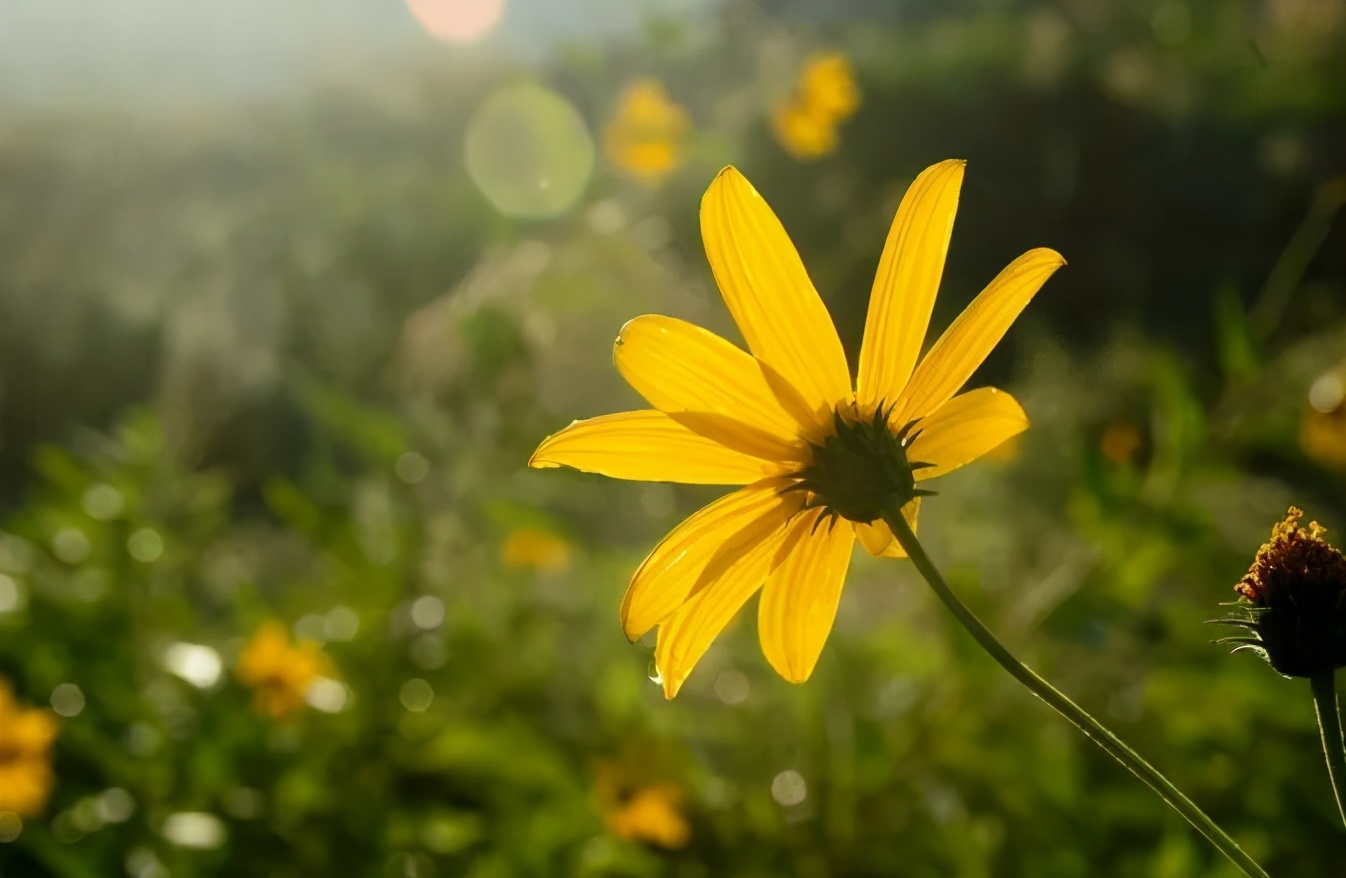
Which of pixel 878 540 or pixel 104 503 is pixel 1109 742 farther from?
pixel 104 503

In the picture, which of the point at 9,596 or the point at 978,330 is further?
the point at 9,596

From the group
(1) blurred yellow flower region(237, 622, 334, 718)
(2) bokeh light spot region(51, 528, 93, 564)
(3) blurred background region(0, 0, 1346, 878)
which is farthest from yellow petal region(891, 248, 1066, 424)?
(2) bokeh light spot region(51, 528, 93, 564)

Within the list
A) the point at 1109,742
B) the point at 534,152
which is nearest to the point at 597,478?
the point at 1109,742

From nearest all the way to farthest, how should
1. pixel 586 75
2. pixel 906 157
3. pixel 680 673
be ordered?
pixel 680 673, pixel 586 75, pixel 906 157

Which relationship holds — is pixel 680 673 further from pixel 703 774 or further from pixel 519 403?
pixel 519 403

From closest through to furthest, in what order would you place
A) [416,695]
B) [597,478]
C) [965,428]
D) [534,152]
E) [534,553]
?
1. [965,428]
2. [597,478]
3. [416,695]
4. [534,553]
5. [534,152]

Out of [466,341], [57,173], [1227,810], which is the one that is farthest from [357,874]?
[57,173]
